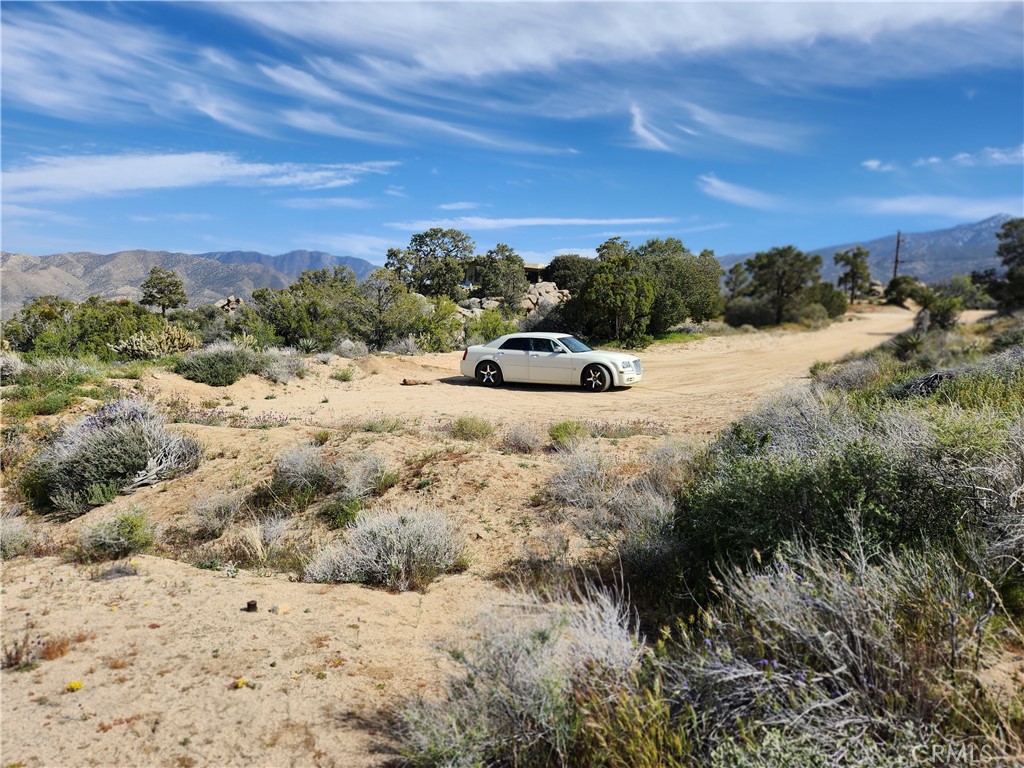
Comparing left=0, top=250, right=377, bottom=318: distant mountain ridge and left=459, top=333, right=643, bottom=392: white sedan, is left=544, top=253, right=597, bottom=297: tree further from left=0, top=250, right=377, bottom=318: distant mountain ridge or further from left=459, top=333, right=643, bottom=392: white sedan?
left=459, top=333, right=643, bottom=392: white sedan

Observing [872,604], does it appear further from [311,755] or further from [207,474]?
[207,474]

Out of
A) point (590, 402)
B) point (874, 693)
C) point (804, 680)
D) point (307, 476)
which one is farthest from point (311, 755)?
point (590, 402)

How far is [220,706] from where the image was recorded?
3.28 meters

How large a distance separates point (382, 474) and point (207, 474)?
2.90 metres

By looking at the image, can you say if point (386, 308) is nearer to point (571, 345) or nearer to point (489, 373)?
point (489, 373)

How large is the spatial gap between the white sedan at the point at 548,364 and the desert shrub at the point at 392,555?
368 inches

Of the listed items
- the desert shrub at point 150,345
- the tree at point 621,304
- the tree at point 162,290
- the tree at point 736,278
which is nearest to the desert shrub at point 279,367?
the desert shrub at point 150,345

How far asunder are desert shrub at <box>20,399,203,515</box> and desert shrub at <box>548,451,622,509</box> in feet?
19.1

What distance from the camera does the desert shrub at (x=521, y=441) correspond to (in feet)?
29.5

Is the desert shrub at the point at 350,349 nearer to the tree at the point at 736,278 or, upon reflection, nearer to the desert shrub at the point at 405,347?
the desert shrub at the point at 405,347

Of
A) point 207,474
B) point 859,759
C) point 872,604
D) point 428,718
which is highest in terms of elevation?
point 872,604

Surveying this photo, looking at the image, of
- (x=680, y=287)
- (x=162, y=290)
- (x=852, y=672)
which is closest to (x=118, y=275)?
(x=162, y=290)

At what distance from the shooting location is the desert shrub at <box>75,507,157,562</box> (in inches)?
234

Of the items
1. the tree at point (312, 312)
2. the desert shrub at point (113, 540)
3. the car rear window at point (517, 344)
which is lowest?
the desert shrub at point (113, 540)
